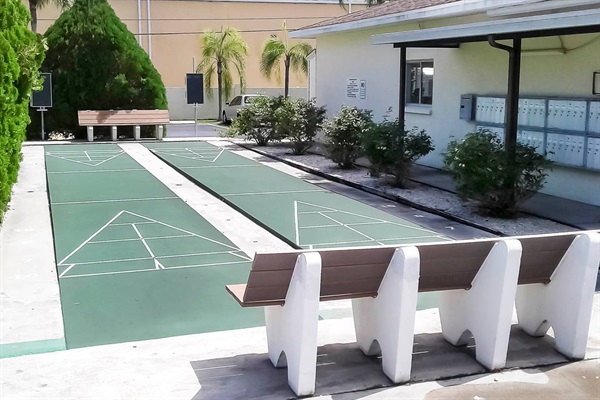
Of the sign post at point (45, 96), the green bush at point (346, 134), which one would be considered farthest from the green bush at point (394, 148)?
the sign post at point (45, 96)

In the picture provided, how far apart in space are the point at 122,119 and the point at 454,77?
1231cm

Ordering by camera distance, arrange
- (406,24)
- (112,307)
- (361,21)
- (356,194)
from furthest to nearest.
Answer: (361,21) < (406,24) < (356,194) < (112,307)

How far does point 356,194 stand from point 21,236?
19.8 ft

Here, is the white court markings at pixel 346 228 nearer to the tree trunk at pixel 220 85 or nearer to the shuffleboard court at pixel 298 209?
the shuffleboard court at pixel 298 209

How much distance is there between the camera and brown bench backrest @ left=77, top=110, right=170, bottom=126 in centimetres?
2253

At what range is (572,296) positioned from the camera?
5.22 m

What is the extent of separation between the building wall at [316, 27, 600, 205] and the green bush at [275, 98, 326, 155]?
1532 millimetres

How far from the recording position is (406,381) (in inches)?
186

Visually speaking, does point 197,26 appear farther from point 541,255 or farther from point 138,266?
point 541,255

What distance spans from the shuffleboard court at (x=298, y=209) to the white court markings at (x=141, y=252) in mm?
1090

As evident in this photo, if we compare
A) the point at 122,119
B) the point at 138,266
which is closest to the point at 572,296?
the point at 138,266

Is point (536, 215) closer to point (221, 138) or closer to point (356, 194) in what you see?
point (356, 194)

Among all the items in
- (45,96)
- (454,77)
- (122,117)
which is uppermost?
(454,77)

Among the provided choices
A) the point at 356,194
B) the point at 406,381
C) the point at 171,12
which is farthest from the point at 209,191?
the point at 171,12
